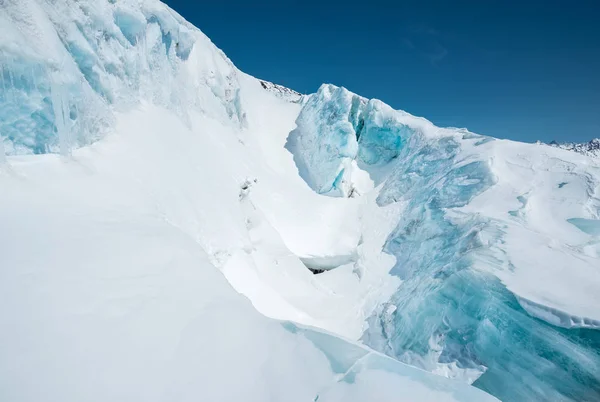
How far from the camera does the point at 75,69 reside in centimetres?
484

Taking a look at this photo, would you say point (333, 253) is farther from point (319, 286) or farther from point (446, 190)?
point (446, 190)

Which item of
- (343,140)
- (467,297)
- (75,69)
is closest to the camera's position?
(75,69)

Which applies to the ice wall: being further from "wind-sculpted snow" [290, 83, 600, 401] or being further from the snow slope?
the snow slope

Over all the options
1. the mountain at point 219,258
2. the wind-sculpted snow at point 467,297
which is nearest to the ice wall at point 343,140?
the wind-sculpted snow at point 467,297

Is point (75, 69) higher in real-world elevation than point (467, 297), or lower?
higher

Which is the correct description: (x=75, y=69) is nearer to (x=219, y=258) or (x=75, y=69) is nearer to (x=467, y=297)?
(x=219, y=258)

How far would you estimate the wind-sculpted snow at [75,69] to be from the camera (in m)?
3.84

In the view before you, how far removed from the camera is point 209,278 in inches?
152

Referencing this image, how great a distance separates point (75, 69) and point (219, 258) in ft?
13.8

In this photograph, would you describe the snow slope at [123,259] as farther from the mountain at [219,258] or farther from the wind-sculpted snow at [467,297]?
the wind-sculpted snow at [467,297]

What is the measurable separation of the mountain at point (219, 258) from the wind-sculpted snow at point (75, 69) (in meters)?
0.03

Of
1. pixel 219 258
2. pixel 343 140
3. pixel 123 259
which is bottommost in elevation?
pixel 219 258

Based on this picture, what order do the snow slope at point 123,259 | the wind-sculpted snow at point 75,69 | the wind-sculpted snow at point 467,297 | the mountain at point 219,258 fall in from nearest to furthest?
the snow slope at point 123,259, the mountain at point 219,258, the wind-sculpted snow at point 75,69, the wind-sculpted snow at point 467,297

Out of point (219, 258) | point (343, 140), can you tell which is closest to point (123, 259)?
point (219, 258)
